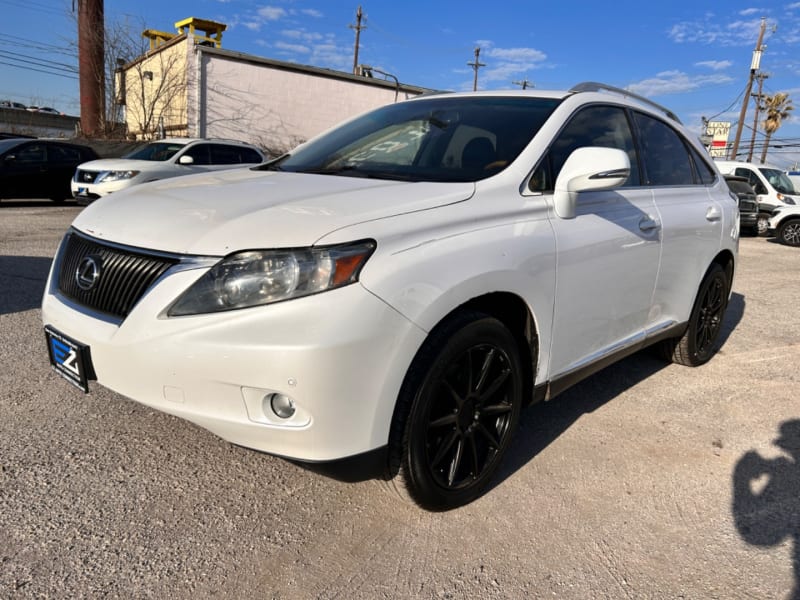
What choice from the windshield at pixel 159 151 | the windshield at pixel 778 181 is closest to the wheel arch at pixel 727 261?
the windshield at pixel 159 151

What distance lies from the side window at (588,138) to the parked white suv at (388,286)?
0.04 ft

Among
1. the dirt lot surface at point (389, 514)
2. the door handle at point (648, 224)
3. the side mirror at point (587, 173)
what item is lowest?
the dirt lot surface at point (389, 514)

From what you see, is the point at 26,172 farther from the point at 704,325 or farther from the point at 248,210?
the point at 704,325

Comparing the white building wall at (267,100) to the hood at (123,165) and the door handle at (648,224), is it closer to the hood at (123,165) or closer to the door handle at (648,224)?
the hood at (123,165)

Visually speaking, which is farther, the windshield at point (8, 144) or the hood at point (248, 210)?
the windshield at point (8, 144)

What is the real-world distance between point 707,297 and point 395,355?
3235 millimetres

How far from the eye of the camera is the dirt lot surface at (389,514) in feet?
6.85

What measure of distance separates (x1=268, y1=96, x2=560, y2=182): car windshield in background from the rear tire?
2012mm

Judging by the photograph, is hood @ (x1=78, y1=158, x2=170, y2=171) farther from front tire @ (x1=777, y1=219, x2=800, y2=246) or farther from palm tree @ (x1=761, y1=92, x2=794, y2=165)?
palm tree @ (x1=761, y1=92, x2=794, y2=165)

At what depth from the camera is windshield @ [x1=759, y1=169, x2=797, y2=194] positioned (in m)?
15.4

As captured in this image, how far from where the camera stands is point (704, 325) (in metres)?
4.45

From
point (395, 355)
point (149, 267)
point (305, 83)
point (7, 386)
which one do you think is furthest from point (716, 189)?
point (305, 83)

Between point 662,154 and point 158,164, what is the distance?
1042cm

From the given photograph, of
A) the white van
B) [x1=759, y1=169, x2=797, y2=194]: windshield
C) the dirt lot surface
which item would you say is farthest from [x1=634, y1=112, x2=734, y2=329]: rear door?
[x1=759, y1=169, x2=797, y2=194]: windshield
